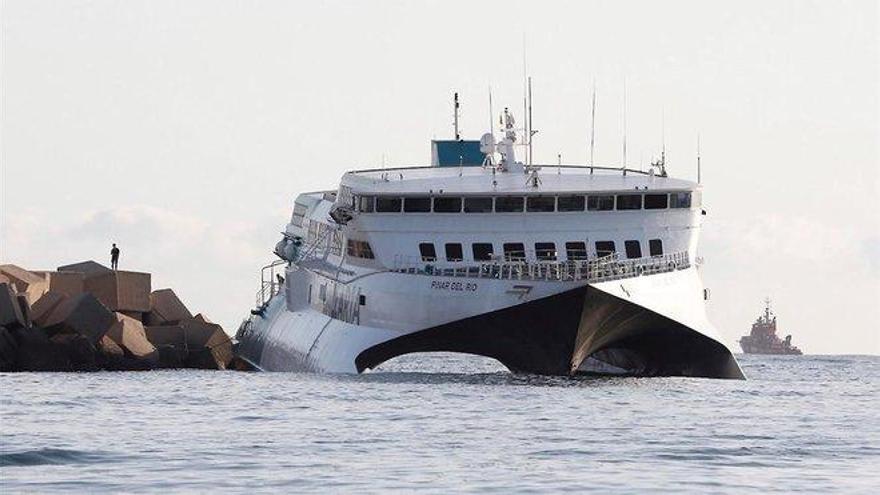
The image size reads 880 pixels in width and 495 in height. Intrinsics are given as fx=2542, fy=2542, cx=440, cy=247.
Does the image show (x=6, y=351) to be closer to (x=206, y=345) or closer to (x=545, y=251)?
(x=206, y=345)

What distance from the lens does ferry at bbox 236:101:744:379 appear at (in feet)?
222

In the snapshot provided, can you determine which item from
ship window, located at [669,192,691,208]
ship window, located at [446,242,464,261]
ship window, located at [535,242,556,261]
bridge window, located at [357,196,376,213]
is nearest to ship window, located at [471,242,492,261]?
ship window, located at [446,242,464,261]

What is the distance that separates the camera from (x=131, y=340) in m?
82.8

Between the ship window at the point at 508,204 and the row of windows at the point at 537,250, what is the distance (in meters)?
0.95

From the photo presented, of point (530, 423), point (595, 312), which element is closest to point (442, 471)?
point (530, 423)

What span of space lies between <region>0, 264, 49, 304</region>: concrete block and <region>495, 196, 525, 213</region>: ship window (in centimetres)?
2065

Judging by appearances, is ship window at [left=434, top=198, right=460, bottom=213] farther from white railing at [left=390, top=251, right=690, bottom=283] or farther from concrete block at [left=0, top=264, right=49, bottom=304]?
concrete block at [left=0, top=264, right=49, bottom=304]

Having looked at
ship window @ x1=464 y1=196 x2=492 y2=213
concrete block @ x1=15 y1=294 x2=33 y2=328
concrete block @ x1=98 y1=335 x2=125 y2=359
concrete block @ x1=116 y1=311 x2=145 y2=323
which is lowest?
concrete block @ x1=98 y1=335 x2=125 y2=359

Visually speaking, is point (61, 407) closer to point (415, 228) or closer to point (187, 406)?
point (187, 406)

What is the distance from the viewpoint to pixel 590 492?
128 feet

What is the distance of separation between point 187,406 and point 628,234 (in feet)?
62.7

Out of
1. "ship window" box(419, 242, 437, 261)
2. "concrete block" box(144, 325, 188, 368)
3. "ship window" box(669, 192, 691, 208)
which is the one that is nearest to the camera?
"ship window" box(419, 242, 437, 261)

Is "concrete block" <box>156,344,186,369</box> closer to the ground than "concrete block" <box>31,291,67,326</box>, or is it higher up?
closer to the ground

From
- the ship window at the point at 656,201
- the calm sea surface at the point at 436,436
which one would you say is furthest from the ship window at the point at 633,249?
the calm sea surface at the point at 436,436
